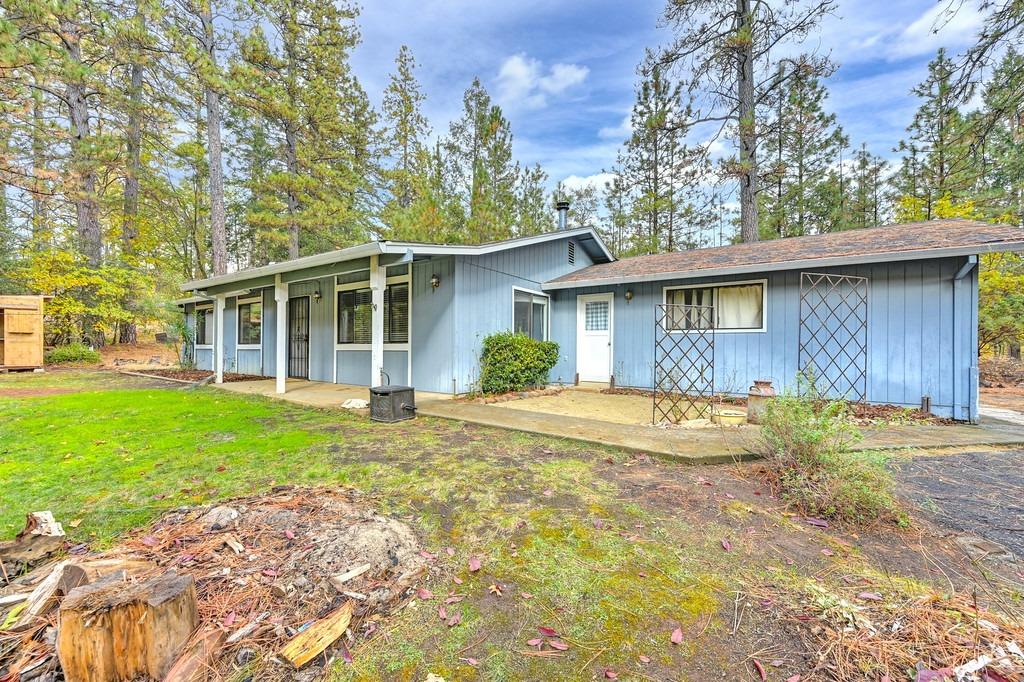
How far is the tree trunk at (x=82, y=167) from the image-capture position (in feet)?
35.8

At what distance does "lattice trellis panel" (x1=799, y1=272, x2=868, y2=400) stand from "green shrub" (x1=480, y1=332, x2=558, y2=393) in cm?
450

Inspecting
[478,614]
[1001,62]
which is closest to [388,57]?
[1001,62]

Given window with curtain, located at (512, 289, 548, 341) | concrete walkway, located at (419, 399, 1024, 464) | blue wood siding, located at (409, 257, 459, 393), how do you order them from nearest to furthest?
concrete walkway, located at (419, 399, 1024, 464)
blue wood siding, located at (409, 257, 459, 393)
window with curtain, located at (512, 289, 548, 341)

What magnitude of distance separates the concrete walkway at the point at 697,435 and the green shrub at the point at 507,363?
1.62 m

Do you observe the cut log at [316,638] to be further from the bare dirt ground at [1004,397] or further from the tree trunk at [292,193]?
the tree trunk at [292,193]

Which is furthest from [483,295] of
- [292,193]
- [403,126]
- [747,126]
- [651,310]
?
[403,126]

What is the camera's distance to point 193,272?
20.5 metres

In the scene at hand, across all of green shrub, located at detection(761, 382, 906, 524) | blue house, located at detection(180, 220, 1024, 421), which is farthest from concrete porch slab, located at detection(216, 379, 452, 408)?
green shrub, located at detection(761, 382, 906, 524)

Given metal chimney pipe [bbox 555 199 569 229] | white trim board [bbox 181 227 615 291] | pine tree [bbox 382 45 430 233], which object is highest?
pine tree [bbox 382 45 430 233]

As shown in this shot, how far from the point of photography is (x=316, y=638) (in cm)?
154

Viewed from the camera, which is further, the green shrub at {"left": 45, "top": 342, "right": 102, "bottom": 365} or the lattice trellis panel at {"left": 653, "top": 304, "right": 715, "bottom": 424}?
the green shrub at {"left": 45, "top": 342, "right": 102, "bottom": 365}

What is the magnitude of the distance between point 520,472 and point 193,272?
79.0 ft

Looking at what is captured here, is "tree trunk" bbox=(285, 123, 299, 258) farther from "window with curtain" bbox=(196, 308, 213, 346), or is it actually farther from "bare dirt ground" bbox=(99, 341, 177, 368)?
"bare dirt ground" bbox=(99, 341, 177, 368)

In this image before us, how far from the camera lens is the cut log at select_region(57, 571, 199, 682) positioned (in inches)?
51.2
